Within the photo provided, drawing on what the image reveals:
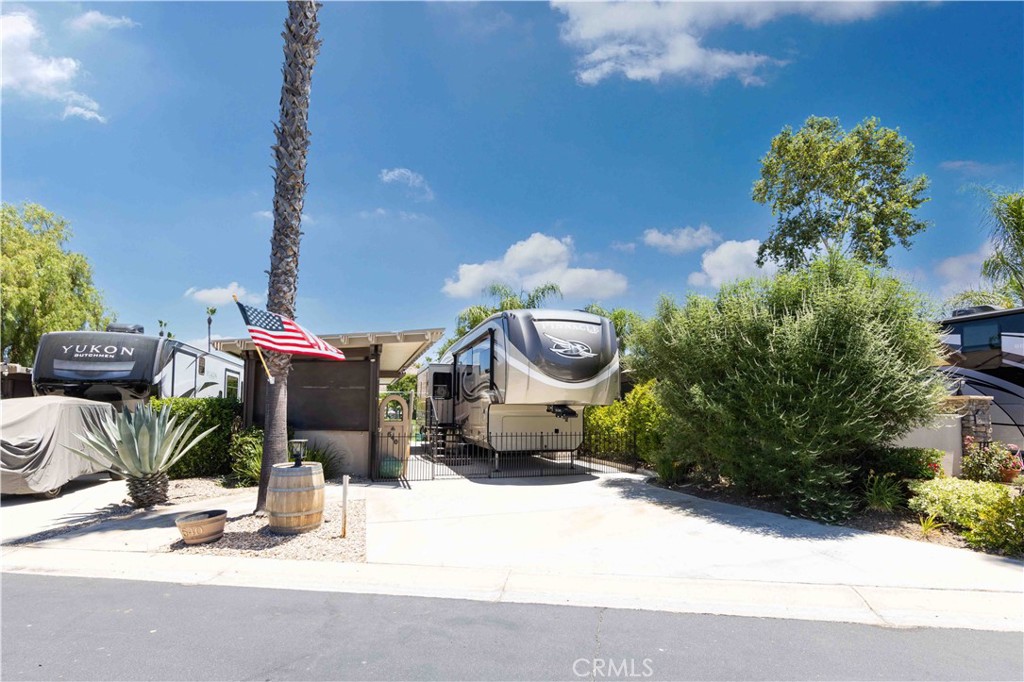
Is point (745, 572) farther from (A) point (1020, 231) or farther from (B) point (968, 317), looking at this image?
(B) point (968, 317)

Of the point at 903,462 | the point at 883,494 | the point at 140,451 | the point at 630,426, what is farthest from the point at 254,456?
the point at 903,462

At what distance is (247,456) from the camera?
11.0 meters

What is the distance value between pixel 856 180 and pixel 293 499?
2225cm

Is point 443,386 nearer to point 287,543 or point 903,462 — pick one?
point 287,543

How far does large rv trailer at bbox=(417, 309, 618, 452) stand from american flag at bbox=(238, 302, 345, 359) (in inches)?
180

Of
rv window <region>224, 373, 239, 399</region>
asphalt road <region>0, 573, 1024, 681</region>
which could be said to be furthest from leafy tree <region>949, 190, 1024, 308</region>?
rv window <region>224, 373, 239, 399</region>

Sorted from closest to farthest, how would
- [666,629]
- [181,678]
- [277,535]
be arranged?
[181,678] < [666,629] < [277,535]

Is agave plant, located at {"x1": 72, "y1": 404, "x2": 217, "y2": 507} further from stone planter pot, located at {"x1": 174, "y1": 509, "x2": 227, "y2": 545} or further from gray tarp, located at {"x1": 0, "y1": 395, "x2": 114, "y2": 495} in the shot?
stone planter pot, located at {"x1": 174, "y1": 509, "x2": 227, "y2": 545}

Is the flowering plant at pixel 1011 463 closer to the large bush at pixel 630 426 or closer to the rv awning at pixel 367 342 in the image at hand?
the large bush at pixel 630 426

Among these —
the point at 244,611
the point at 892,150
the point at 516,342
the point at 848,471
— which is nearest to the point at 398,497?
the point at 516,342

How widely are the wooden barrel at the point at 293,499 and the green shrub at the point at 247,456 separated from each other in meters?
4.15

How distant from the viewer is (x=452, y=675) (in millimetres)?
3564

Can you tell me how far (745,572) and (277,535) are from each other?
18.6ft

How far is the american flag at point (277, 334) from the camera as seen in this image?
24.5 feet
